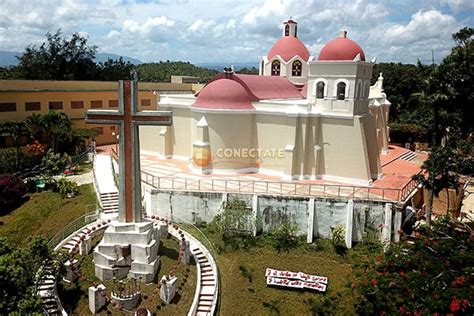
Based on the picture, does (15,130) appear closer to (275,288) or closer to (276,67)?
(276,67)

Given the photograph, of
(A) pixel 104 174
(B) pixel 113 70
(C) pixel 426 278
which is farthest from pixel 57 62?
(C) pixel 426 278

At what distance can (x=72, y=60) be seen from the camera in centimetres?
4519

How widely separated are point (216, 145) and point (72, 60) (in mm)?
29262

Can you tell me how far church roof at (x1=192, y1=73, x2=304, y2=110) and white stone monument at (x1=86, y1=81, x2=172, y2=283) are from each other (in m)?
9.48

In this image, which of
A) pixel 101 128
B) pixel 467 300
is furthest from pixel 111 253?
pixel 101 128

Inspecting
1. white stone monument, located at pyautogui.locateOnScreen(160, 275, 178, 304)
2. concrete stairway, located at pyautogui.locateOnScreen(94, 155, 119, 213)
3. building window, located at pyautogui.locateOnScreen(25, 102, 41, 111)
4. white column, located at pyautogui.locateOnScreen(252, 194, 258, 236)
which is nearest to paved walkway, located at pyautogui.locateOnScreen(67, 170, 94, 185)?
concrete stairway, located at pyautogui.locateOnScreen(94, 155, 119, 213)

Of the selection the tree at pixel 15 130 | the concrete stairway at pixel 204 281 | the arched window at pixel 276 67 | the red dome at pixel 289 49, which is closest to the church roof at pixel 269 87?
the arched window at pixel 276 67

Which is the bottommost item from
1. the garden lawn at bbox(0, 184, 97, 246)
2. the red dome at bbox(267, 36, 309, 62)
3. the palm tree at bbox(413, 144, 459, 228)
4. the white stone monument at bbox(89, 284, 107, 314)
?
the white stone monument at bbox(89, 284, 107, 314)

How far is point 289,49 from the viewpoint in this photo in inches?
1223

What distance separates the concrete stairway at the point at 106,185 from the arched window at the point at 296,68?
50.7ft

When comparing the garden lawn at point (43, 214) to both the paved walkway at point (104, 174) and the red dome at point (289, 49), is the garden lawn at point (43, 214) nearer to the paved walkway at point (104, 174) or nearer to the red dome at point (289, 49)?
the paved walkway at point (104, 174)

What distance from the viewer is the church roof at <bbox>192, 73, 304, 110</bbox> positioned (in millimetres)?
24391

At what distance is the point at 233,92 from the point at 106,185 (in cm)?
949

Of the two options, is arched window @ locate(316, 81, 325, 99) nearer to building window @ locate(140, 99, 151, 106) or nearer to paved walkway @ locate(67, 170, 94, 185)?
paved walkway @ locate(67, 170, 94, 185)
